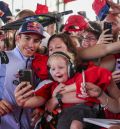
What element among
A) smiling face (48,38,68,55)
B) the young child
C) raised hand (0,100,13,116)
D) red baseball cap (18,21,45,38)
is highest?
red baseball cap (18,21,45,38)

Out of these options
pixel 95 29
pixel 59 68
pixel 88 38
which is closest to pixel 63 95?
pixel 59 68

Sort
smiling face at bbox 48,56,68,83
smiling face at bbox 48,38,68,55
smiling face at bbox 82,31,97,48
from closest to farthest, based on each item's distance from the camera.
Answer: smiling face at bbox 48,56,68,83 → smiling face at bbox 48,38,68,55 → smiling face at bbox 82,31,97,48

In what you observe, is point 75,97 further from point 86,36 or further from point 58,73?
point 86,36

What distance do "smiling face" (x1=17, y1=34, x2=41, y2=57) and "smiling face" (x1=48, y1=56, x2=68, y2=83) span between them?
7.7 inches

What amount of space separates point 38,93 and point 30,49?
284 mm

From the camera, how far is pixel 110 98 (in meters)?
1.86

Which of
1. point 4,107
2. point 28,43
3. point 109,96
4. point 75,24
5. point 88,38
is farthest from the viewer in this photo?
point 75,24

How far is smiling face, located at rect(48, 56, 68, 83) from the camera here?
195cm

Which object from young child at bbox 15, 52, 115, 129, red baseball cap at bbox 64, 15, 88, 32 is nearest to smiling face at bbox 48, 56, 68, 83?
young child at bbox 15, 52, 115, 129

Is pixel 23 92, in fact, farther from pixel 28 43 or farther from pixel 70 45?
pixel 70 45

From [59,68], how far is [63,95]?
0.16 meters

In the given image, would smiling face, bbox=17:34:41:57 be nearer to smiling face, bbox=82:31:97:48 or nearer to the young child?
the young child

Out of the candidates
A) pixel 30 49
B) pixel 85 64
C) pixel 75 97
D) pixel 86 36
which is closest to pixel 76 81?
pixel 75 97

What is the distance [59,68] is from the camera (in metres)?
1.96
